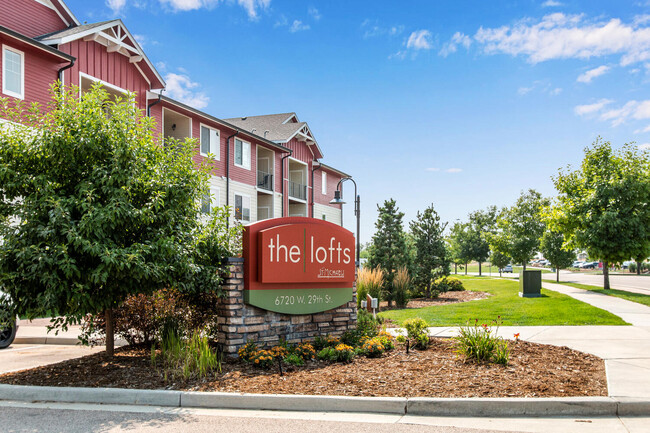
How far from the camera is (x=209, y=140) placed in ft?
86.0

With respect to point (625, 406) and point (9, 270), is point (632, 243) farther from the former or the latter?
point (9, 270)

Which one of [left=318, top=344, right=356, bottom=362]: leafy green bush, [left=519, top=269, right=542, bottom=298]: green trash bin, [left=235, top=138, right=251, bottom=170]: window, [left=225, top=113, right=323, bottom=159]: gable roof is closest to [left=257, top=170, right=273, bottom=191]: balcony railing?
[left=225, top=113, right=323, bottom=159]: gable roof

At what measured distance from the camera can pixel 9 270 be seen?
7.23 meters

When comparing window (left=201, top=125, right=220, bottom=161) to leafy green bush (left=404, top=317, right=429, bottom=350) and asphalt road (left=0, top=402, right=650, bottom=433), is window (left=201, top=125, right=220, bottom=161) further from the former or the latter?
asphalt road (left=0, top=402, right=650, bottom=433)

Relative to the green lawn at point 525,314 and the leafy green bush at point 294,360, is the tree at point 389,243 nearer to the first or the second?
the green lawn at point 525,314

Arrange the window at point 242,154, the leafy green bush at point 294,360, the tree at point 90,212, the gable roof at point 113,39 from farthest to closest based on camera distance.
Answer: the window at point 242,154, the gable roof at point 113,39, the leafy green bush at point 294,360, the tree at point 90,212

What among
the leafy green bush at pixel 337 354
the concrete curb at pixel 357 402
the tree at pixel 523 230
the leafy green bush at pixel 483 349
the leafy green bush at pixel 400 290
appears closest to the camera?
the concrete curb at pixel 357 402

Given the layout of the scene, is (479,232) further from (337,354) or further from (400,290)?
(337,354)

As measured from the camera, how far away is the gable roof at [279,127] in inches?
1330

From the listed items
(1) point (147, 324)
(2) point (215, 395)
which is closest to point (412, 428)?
(2) point (215, 395)

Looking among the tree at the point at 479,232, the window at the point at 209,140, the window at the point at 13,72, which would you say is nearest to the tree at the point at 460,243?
the tree at the point at 479,232

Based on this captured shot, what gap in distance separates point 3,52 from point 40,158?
11.1m

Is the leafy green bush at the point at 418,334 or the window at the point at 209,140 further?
the window at the point at 209,140

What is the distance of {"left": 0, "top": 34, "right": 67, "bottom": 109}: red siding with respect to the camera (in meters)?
16.6
